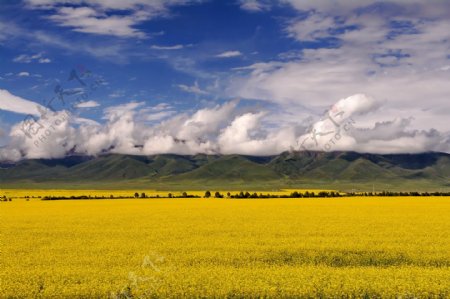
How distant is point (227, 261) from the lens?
23531 millimetres

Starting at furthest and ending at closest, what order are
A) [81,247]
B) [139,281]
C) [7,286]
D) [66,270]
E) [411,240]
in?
[411,240] → [81,247] → [66,270] → [139,281] → [7,286]

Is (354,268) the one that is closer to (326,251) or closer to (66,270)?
(326,251)

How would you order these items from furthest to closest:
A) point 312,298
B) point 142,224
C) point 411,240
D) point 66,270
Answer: point 142,224 → point 411,240 → point 66,270 → point 312,298

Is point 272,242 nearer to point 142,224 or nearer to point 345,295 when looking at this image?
point 345,295

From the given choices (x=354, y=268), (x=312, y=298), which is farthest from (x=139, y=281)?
(x=354, y=268)

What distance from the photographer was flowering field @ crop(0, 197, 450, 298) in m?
17.6

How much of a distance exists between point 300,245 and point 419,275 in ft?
30.0

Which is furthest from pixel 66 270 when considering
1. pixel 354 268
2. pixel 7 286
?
pixel 354 268

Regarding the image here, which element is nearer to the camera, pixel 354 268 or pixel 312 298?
pixel 312 298

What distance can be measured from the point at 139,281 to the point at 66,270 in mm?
3965

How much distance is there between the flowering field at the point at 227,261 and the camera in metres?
17.6

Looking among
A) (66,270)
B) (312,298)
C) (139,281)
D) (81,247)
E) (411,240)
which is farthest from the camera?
(411,240)

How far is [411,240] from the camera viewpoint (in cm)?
3109

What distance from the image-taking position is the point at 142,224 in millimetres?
43125
